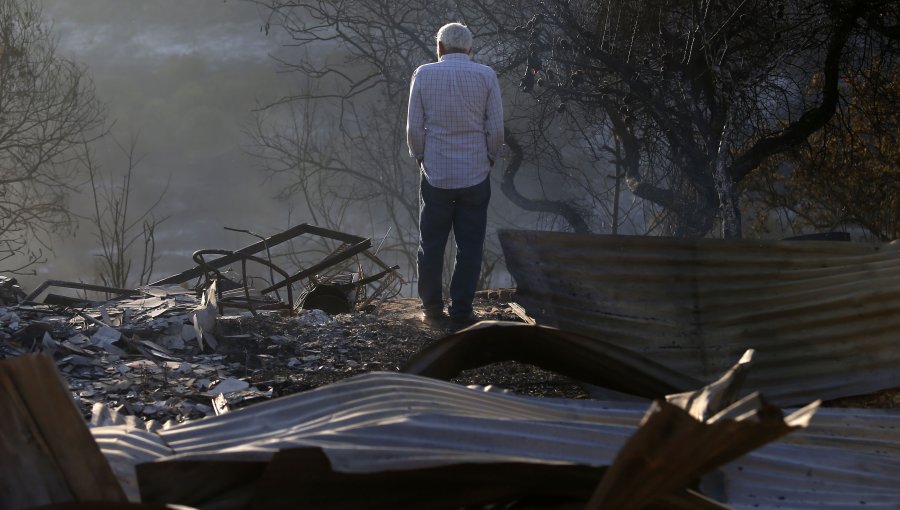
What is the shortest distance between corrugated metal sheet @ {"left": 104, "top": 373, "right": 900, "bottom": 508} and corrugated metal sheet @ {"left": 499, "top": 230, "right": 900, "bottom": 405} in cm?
141

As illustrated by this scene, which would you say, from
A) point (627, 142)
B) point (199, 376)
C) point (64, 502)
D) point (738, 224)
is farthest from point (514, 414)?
point (627, 142)

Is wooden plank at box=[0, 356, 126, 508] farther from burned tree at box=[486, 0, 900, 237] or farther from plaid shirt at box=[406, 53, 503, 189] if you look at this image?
burned tree at box=[486, 0, 900, 237]

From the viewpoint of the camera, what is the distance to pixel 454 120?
629 cm

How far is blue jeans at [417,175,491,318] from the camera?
648 centimetres

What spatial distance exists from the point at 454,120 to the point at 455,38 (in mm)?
556

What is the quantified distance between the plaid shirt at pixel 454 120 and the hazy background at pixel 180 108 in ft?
87.5

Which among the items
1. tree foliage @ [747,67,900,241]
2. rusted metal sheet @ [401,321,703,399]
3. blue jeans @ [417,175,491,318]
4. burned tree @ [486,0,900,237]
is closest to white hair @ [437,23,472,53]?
blue jeans @ [417,175,491,318]

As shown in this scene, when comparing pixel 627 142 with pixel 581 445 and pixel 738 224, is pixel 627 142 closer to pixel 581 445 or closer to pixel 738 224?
pixel 738 224

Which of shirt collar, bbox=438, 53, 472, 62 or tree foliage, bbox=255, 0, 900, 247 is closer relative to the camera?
shirt collar, bbox=438, 53, 472, 62

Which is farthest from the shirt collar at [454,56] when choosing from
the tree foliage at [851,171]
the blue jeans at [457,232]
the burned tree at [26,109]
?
the burned tree at [26,109]

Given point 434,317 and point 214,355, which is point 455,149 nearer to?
point 434,317

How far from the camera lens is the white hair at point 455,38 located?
20.1ft

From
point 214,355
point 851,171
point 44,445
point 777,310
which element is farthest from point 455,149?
point 851,171

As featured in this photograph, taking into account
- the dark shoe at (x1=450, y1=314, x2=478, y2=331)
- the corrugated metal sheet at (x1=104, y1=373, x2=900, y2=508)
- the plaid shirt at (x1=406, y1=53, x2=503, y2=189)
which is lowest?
the corrugated metal sheet at (x1=104, y1=373, x2=900, y2=508)
